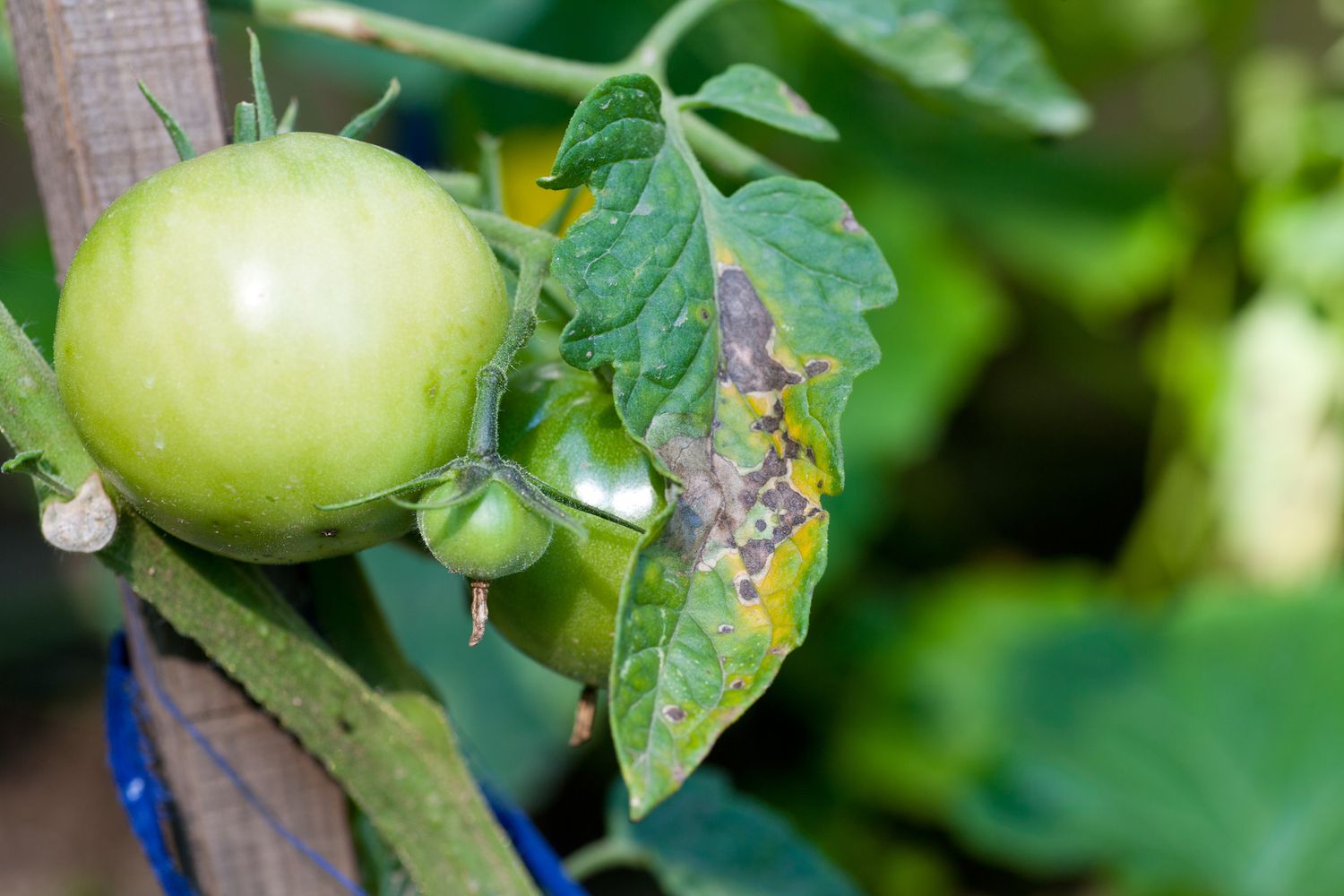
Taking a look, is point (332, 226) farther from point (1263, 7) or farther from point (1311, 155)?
point (1263, 7)

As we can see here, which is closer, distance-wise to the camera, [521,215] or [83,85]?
[83,85]

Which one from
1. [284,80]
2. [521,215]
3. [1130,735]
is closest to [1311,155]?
[1130,735]

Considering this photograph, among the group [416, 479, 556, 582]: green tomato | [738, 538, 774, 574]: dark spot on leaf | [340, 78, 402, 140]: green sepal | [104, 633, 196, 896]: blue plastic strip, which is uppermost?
[340, 78, 402, 140]: green sepal

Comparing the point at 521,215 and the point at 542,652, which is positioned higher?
the point at 542,652

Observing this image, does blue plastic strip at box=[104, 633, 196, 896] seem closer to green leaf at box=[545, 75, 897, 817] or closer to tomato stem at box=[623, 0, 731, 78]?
green leaf at box=[545, 75, 897, 817]

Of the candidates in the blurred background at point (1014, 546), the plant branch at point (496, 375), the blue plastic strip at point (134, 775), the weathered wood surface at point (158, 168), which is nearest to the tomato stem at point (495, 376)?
the plant branch at point (496, 375)

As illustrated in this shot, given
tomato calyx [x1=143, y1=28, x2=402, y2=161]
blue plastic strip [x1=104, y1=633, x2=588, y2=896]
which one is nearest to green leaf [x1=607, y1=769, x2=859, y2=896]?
blue plastic strip [x1=104, y1=633, x2=588, y2=896]

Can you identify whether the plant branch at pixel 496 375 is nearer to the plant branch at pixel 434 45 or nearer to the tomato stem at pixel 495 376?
the tomato stem at pixel 495 376

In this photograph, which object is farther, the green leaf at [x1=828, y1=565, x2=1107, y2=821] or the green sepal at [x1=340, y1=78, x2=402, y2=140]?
the green leaf at [x1=828, y1=565, x2=1107, y2=821]
